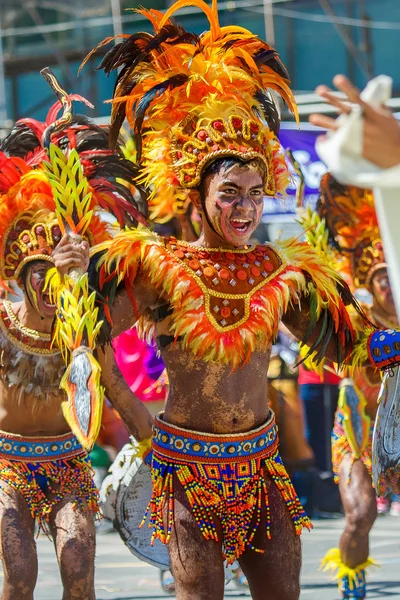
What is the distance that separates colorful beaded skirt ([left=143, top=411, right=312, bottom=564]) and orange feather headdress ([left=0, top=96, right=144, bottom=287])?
129cm

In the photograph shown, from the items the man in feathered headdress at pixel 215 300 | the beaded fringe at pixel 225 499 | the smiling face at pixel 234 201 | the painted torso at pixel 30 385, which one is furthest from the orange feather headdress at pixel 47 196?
the beaded fringe at pixel 225 499

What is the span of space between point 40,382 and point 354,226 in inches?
97.2

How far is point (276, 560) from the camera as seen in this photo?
455 centimetres

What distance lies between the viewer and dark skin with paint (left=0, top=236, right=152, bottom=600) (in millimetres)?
5270

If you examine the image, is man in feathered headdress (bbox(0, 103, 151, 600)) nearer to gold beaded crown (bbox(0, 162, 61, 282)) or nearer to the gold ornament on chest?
gold beaded crown (bbox(0, 162, 61, 282))

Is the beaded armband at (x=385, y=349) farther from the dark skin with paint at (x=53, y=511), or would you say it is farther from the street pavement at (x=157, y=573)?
the street pavement at (x=157, y=573)

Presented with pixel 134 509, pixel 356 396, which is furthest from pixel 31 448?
pixel 356 396

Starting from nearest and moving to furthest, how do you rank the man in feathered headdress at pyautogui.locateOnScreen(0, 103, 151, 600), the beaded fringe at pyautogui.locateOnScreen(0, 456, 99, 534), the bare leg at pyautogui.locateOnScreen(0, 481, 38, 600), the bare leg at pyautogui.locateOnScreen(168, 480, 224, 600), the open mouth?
1. the bare leg at pyautogui.locateOnScreen(168, 480, 224, 600)
2. the open mouth
3. the bare leg at pyautogui.locateOnScreen(0, 481, 38, 600)
4. the man in feathered headdress at pyautogui.locateOnScreen(0, 103, 151, 600)
5. the beaded fringe at pyautogui.locateOnScreen(0, 456, 99, 534)

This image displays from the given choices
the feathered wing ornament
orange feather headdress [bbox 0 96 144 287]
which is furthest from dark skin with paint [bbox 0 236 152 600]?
the feathered wing ornament

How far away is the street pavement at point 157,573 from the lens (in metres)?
7.45

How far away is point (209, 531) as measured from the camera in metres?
4.54

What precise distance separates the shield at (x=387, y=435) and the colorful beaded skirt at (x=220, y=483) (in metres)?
0.33

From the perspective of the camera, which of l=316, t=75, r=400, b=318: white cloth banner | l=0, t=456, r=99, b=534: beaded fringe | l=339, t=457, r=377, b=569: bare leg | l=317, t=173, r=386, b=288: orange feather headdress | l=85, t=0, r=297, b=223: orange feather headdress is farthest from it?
l=317, t=173, r=386, b=288: orange feather headdress

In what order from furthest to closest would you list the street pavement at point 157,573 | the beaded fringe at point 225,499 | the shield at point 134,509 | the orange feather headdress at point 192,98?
the street pavement at point 157,573 < the shield at point 134,509 < the orange feather headdress at point 192,98 < the beaded fringe at point 225,499
